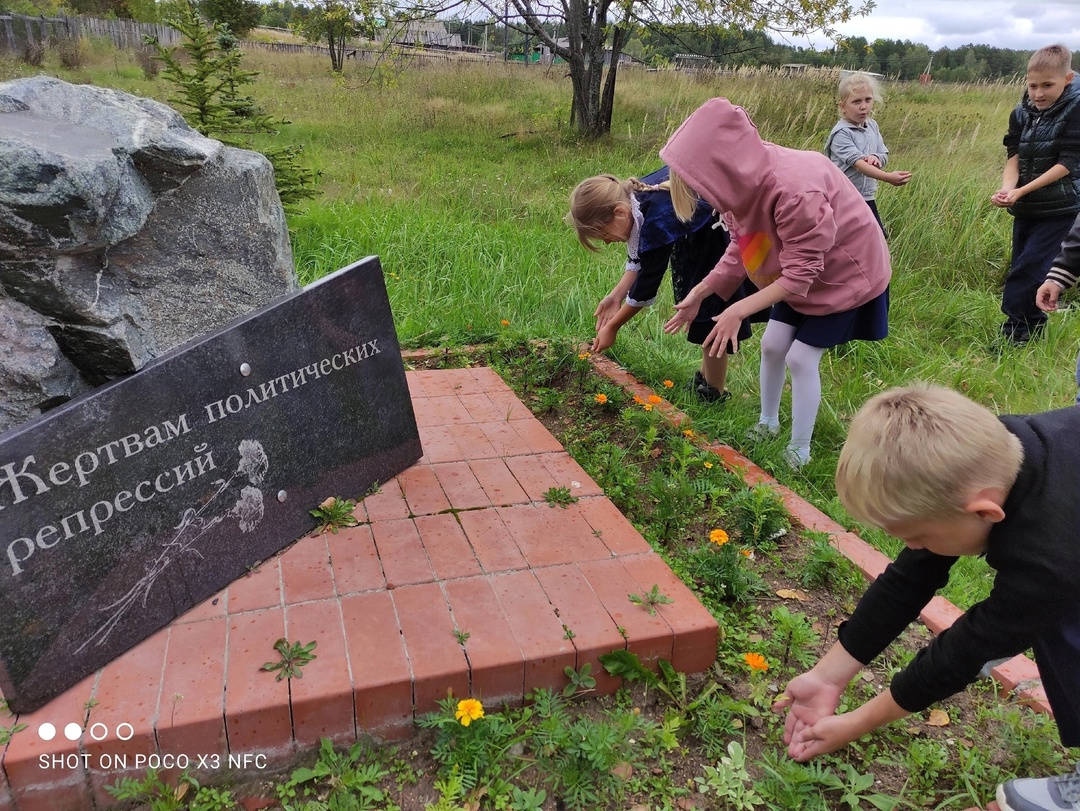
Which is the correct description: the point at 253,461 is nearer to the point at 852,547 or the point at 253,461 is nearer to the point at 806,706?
the point at 806,706

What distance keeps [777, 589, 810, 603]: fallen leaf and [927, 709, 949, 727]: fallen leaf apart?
17.7 inches

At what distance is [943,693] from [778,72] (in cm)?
1200

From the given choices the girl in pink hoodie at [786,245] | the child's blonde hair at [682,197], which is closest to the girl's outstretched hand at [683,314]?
the girl in pink hoodie at [786,245]

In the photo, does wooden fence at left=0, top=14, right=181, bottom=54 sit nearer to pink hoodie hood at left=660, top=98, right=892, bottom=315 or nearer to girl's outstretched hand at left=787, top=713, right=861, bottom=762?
pink hoodie hood at left=660, top=98, right=892, bottom=315

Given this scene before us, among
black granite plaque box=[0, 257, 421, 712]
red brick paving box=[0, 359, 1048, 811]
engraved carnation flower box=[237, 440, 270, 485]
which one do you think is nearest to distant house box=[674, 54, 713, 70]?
black granite plaque box=[0, 257, 421, 712]

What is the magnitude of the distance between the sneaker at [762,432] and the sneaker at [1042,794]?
1.71 m

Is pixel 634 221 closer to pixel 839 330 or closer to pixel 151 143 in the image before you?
pixel 839 330

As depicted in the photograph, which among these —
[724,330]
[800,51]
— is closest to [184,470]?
[724,330]

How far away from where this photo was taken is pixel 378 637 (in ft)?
5.83

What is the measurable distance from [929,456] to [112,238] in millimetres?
1751

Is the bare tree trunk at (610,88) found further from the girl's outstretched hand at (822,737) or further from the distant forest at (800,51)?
the girl's outstretched hand at (822,737)

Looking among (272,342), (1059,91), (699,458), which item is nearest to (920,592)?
(699,458)

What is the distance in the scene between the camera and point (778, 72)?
37.7 ft

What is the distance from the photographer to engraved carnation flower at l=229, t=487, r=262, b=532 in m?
2.01
